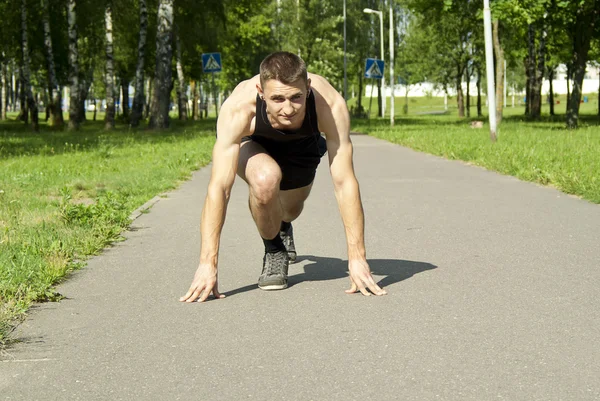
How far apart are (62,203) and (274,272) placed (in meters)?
4.31

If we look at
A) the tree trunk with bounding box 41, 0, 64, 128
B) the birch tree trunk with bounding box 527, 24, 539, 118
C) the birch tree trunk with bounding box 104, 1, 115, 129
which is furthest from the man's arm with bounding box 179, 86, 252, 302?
the birch tree trunk with bounding box 527, 24, 539, 118

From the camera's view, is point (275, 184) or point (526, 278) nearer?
point (275, 184)

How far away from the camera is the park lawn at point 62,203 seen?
6.42m

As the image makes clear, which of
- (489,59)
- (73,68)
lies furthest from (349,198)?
(73,68)

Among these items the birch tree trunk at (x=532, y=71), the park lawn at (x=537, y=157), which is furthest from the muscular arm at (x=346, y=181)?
the birch tree trunk at (x=532, y=71)

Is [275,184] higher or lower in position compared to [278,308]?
higher

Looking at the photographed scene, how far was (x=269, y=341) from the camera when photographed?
4.89 m

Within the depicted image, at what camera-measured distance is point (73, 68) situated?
127 feet

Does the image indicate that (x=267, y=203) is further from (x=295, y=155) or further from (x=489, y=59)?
(x=489, y=59)

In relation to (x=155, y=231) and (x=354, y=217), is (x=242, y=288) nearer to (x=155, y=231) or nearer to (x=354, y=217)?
(x=354, y=217)

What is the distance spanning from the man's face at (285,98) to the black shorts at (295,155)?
1.46ft

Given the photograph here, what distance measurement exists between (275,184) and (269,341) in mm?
1296

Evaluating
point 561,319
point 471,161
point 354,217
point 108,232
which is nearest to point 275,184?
point 354,217

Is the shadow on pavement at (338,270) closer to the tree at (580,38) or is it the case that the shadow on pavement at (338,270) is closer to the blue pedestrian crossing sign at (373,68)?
the tree at (580,38)
